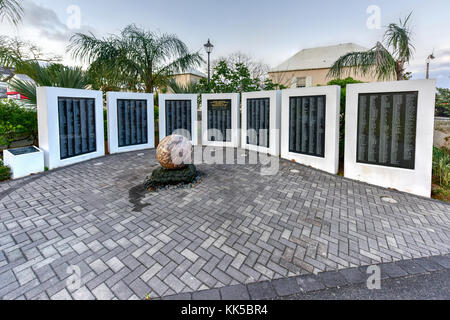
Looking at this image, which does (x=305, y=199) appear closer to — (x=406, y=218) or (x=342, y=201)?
(x=342, y=201)

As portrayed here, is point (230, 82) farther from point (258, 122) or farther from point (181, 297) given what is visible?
point (181, 297)

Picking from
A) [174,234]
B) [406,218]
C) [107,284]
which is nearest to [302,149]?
[406,218]

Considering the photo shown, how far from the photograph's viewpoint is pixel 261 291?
8.16ft

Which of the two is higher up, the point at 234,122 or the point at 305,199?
the point at 234,122

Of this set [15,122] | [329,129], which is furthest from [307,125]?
[15,122]

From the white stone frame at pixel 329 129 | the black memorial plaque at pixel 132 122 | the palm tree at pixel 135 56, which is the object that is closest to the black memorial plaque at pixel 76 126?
the black memorial plaque at pixel 132 122

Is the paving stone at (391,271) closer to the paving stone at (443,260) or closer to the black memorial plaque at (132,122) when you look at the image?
the paving stone at (443,260)

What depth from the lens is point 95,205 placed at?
4426 millimetres

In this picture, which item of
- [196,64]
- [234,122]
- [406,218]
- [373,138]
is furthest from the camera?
[196,64]

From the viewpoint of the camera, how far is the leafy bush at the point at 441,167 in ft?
19.3

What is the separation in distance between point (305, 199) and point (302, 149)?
3.14 m

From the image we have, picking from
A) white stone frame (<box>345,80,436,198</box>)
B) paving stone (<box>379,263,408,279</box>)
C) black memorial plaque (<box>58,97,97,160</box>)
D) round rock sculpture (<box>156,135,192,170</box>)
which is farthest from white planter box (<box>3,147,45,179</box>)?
white stone frame (<box>345,80,436,198</box>)

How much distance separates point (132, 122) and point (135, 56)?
10.9 feet

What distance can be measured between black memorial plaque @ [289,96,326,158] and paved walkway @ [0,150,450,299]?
1.83 meters
